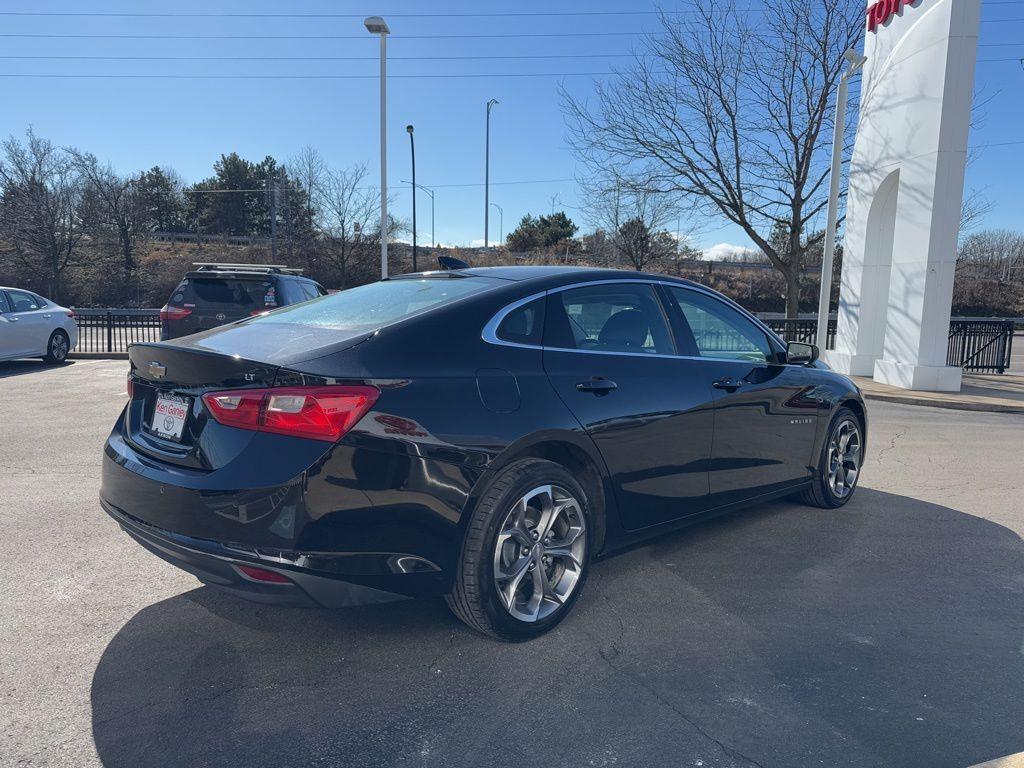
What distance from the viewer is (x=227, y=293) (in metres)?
10.7

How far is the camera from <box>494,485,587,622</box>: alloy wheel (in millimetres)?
3166

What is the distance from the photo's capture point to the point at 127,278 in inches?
1751

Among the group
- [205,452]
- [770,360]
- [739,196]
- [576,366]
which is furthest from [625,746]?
[739,196]

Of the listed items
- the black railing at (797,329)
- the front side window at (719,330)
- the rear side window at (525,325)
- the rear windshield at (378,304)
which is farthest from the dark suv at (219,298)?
the black railing at (797,329)

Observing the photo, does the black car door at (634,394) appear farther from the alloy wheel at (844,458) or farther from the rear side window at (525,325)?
the alloy wheel at (844,458)

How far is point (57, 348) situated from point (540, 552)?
13724mm

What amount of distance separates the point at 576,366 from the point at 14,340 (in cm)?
1252

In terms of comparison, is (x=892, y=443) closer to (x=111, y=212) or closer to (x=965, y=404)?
(x=965, y=404)

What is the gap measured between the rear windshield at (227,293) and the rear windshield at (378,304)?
7051mm

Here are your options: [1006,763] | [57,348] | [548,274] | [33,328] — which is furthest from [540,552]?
[57,348]

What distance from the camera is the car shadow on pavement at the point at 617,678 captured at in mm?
2529

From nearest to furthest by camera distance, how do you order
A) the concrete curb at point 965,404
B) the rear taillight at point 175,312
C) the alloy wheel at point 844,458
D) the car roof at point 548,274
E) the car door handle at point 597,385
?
the car door handle at point 597,385 < the car roof at point 548,274 < the alloy wheel at point 844,458 < the rear taillight at point 175,312 < the concrete curb at point 965,404

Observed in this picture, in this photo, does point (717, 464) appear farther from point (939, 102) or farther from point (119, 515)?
point (939, 102)

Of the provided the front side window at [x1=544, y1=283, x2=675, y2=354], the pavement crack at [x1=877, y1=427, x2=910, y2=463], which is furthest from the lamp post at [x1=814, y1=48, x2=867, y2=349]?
the front side window at [x1=544, y1=283, x2=675, y2=354]
